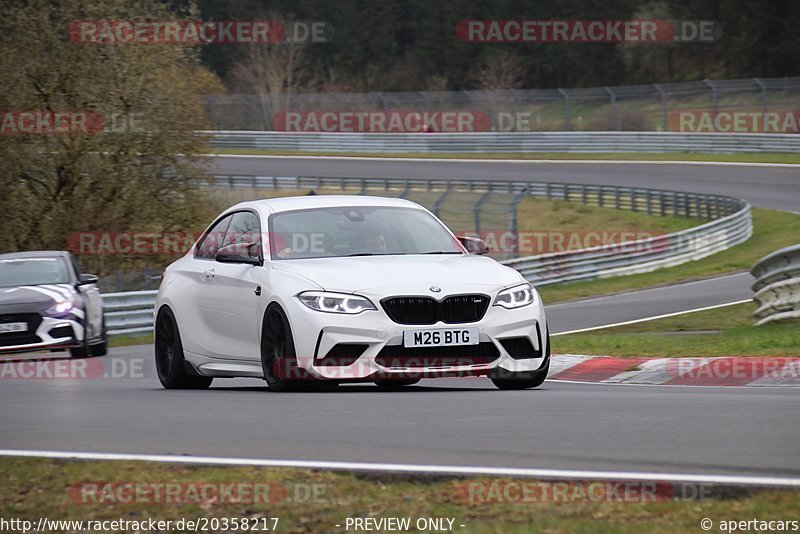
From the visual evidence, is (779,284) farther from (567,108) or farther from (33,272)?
(567,108)

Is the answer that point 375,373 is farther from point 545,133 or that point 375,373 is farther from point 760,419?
point 545,133

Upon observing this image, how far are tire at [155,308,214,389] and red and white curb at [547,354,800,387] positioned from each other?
11.2 feet

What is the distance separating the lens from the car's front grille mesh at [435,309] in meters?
9.28

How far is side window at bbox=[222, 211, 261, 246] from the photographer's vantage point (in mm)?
10656

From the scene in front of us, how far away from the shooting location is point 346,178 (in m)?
48.5

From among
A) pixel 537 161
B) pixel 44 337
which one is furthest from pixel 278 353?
pixel 537 161

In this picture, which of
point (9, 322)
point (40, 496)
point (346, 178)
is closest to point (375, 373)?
point (40, 496)

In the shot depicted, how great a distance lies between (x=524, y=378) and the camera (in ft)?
32.6

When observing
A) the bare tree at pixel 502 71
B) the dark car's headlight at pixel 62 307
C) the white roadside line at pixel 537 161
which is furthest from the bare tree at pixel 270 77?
the dark car's headlight at pixel 62 307

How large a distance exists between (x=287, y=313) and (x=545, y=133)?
163ft

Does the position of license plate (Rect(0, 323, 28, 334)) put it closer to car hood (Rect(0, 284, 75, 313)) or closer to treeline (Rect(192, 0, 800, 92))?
car hood (Rect(0, 284, 75, 313))

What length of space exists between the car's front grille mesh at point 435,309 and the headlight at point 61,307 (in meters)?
8.53

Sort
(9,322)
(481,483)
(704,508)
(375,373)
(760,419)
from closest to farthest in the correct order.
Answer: (704,508), (481,483), (760,419), (375,373), (9,322)

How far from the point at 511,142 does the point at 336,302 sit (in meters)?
49.7
